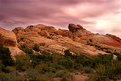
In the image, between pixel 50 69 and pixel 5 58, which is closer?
pixel 50 69

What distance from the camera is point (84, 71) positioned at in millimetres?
30047

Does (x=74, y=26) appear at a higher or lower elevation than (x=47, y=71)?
higher

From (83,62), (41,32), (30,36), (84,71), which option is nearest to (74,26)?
(41,32)

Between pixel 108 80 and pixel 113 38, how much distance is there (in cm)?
5055

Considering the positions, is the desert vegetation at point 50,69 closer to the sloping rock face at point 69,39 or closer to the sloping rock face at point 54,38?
the sloping rock face at point 54,38

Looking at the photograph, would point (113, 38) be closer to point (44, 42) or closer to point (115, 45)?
point (115, 45)

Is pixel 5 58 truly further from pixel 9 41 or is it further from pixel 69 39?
pixel 69 39

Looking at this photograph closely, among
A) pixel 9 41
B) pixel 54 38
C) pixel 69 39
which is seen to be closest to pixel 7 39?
pixel 9 41

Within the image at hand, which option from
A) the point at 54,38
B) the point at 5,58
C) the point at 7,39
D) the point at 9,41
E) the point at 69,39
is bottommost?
the point at 5,58

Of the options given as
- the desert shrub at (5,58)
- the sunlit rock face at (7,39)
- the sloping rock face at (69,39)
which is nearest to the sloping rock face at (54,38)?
the sloping rock face at (69,39)

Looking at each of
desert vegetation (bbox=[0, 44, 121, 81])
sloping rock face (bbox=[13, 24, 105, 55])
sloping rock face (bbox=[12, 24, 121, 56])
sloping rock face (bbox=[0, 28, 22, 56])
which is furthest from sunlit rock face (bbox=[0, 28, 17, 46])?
sloping rock face (bbox=[12, 24, 121, 56])

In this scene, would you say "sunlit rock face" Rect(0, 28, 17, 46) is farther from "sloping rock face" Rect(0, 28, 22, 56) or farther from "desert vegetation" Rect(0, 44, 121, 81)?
"desert vegetation" Rect(0, 44, 121, 81)

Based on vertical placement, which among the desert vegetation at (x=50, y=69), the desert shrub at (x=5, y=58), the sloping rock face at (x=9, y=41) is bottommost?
the desert vegetation at (x=50, y=69)

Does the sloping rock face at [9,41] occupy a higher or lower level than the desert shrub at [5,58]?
higher
